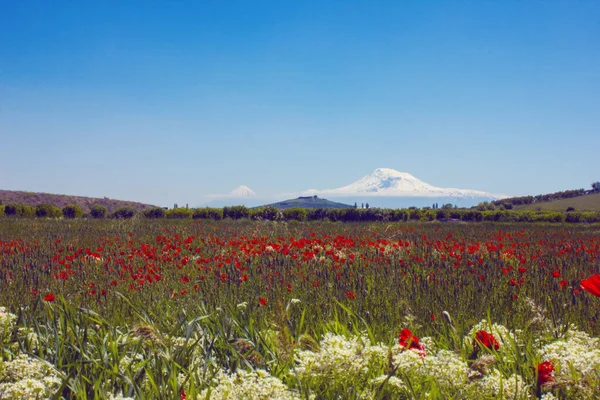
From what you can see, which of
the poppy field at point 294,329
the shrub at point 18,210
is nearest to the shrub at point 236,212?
the shrub at point 18,210

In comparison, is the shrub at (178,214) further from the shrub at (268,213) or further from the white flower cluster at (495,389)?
the white flower cluster at (495,389)

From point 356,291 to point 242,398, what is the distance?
155 inches

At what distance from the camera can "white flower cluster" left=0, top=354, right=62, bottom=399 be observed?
2105mm

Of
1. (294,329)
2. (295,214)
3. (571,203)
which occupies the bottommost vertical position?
(294,329)

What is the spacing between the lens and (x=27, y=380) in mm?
2137

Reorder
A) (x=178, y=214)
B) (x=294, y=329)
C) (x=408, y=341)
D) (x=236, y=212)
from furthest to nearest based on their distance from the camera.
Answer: (x=236, y=212), (x=178, y=214), (x=294, y=329), (x=408, y=341)

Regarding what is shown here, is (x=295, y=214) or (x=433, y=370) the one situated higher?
(x=295, y=214)

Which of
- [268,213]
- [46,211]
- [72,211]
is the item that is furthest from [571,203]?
[46,211]

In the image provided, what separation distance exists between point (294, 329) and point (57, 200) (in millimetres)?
69032

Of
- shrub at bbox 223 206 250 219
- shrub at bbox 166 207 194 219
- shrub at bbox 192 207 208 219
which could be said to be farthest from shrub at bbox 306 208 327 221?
shrub at bbox 166 207 194 219

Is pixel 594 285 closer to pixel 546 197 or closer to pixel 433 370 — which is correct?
pixel 433 370

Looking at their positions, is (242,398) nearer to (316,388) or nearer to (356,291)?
(316,388)

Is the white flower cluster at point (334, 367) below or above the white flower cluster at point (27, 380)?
above

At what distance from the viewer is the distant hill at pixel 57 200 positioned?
61438mm
